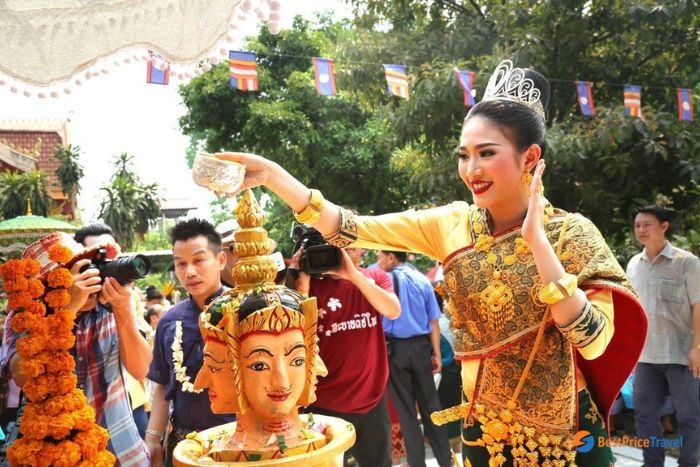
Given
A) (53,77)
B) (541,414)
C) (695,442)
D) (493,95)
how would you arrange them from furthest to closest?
(695,442), (493,95), (541,414), (53,77)

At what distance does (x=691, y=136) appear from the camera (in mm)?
7914

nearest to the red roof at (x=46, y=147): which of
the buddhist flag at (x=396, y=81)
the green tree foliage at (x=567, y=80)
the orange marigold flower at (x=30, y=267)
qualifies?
the green tree foliage at (x=567, y=80)

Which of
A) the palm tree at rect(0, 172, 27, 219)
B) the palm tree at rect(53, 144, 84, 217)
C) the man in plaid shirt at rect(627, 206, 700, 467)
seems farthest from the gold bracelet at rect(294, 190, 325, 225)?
the palm tree at rect(53, 144, 84, 217)

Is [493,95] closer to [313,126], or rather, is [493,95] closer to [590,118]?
[590,118]

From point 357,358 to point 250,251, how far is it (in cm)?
188

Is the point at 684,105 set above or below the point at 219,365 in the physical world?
above

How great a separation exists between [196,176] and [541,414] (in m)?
1.26

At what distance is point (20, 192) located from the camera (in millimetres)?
19250

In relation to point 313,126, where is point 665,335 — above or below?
below

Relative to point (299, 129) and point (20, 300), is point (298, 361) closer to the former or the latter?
point (20, 300)

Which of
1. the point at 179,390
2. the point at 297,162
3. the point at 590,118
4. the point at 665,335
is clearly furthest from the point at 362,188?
the point at 179,390

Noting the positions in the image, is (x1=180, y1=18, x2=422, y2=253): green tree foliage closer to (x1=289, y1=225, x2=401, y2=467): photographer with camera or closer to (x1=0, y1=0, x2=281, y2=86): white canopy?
(x1=289, y1=225, x2=401, y2=467): photographer with camera

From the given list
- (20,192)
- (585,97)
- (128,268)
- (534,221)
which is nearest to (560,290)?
(534,221)

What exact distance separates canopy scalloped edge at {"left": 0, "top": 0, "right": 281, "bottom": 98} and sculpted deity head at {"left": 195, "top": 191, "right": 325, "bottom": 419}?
52 centimetres
